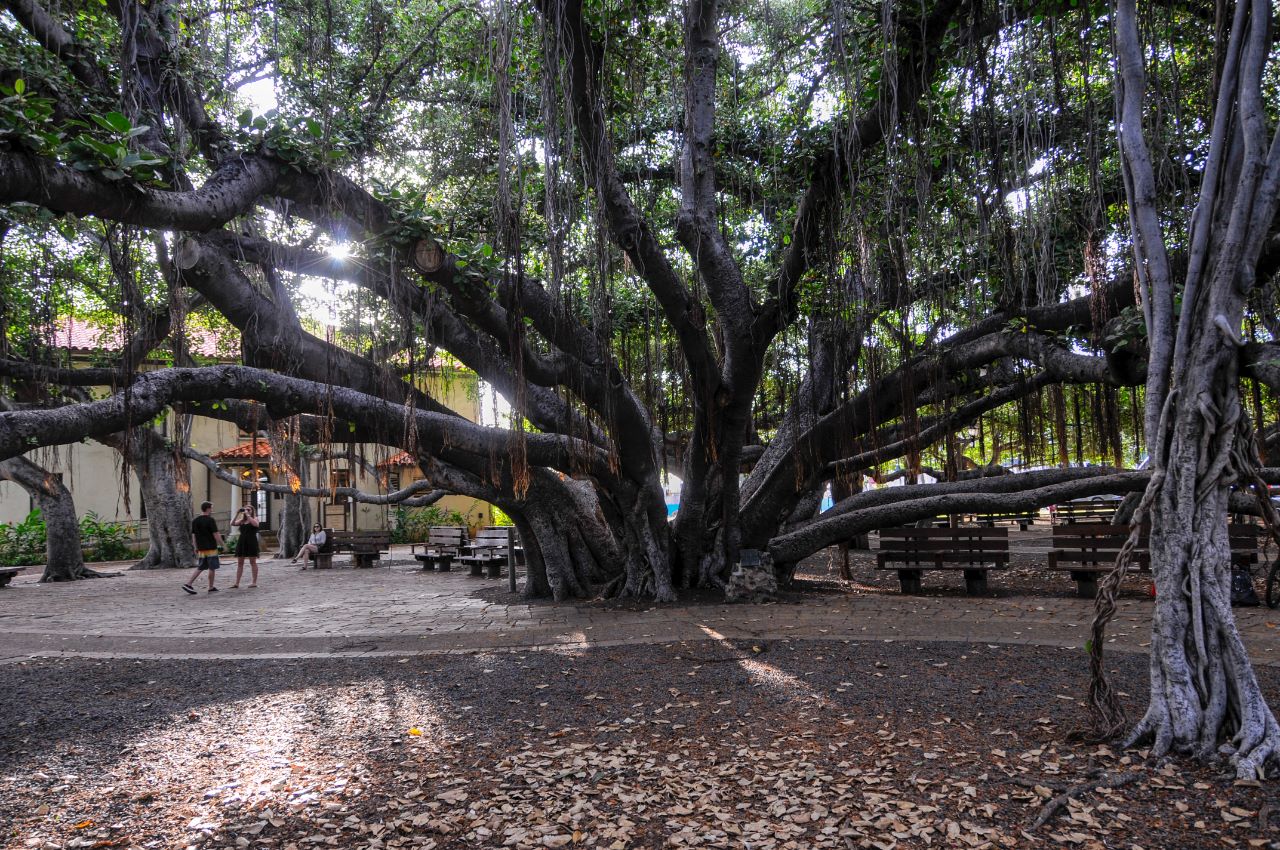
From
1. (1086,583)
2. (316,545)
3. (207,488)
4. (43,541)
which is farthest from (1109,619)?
(207,488)

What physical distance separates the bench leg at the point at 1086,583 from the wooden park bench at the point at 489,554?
7653 mm

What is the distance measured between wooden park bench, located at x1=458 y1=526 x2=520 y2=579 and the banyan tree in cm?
323

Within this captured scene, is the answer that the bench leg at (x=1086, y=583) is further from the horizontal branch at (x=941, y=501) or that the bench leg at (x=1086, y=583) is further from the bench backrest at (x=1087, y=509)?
the bench backrest at (x=1087, y=509)

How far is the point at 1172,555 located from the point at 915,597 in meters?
5.01

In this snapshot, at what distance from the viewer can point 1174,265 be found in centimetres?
566

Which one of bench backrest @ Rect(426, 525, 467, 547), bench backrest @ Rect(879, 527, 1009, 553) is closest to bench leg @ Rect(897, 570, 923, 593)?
bench backrest @ Rect(879, 527, 1009, 553)

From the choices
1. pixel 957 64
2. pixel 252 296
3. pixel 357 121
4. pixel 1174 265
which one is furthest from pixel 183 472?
pixel 1174 265

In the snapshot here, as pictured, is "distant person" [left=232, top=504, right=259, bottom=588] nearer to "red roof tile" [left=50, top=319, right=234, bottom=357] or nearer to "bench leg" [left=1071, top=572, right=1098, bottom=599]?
"red roof tile" [left=50, top=319, right=234, bottom=357]

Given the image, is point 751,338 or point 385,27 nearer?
point 751,338

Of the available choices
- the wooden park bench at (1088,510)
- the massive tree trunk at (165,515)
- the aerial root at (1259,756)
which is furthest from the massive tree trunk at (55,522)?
the wooden park bench at (1088,510)

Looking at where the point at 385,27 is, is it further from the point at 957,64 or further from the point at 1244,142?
the point at 1244,142

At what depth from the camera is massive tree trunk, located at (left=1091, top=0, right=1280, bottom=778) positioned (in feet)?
9.98

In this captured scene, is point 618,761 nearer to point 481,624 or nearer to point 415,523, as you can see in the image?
point 481,624

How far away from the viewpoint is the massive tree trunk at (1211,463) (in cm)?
304
